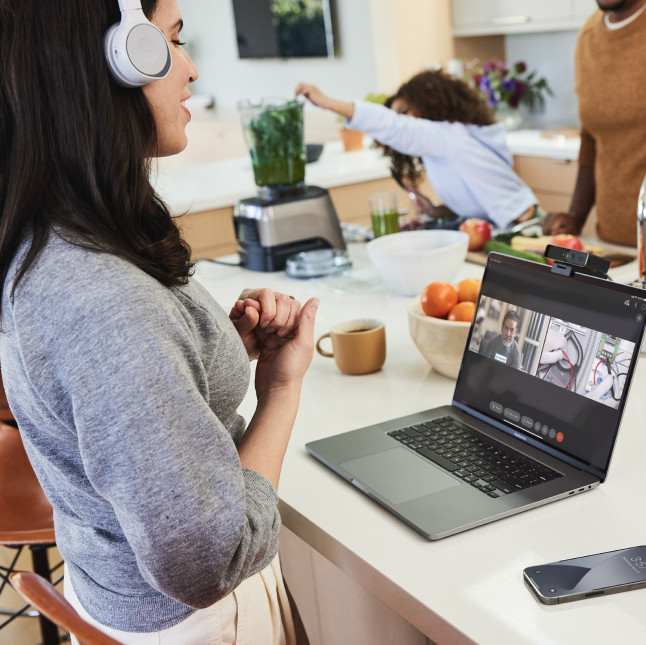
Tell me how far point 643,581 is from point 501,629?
15 centimetres

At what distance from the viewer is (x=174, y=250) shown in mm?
836

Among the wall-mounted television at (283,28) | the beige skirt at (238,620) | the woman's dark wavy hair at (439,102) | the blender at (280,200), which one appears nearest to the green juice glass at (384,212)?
the blender at (280,200)

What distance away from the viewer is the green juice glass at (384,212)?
87.0 inches

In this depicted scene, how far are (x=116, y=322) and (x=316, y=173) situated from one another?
9.38 feet

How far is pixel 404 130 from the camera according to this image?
2588mm

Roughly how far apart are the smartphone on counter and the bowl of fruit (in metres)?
0.52

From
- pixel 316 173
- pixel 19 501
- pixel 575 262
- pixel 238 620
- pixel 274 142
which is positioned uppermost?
pixel 274 142

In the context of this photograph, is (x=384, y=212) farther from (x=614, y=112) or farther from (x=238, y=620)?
(x=238, y=620)

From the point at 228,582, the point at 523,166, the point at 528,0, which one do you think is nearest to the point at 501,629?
the point at 228,582

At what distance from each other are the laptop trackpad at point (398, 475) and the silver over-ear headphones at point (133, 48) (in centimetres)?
56

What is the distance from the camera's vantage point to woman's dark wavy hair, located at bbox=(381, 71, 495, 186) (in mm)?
2775

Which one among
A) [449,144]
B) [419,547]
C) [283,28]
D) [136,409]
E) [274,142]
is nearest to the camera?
[136,409]

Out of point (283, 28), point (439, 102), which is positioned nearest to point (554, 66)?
point (283, 28)

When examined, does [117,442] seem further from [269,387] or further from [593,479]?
[593,479]
